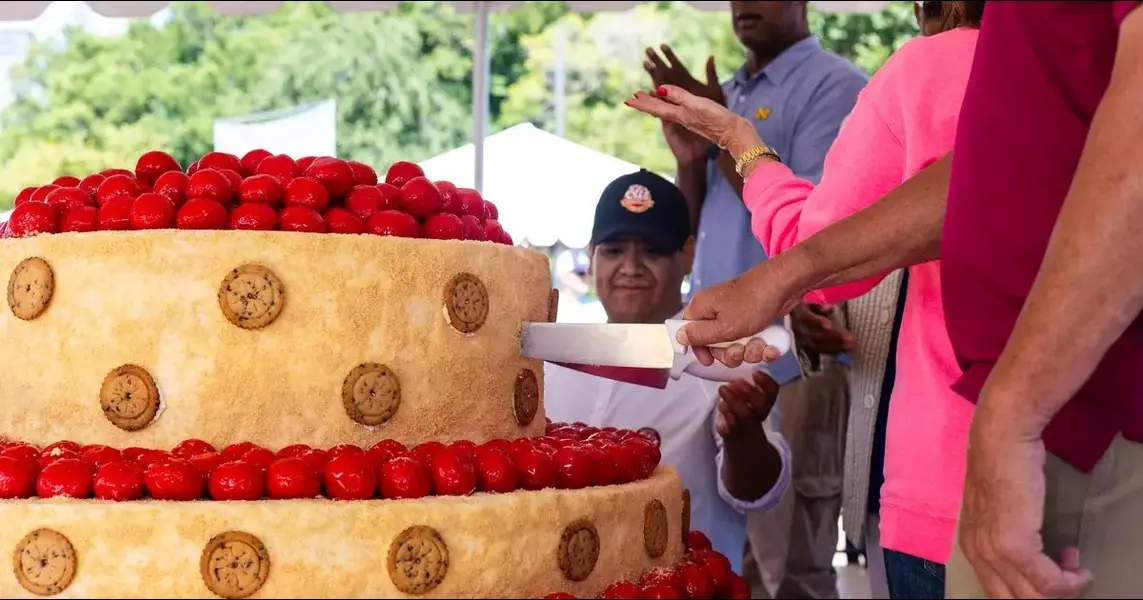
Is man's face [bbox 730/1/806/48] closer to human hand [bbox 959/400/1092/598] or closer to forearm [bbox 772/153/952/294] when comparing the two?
forearm [bbox 772/153/952/294]

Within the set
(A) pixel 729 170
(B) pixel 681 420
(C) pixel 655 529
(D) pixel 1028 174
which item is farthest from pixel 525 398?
(A) pixel 729 170

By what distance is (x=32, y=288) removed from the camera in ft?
7.28

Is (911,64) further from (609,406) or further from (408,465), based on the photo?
(609,406)

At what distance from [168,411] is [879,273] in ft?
3.86

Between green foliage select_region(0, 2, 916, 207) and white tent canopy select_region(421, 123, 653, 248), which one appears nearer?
white tent canopy select_region(421, 123, 653, 248)

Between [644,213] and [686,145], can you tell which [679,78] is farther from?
[644,213]

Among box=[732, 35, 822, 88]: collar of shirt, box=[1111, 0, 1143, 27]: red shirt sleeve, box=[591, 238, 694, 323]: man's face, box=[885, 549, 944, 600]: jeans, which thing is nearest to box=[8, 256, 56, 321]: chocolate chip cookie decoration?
box=[885, 549, 944, 600]: jeans

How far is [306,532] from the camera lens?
1862mm

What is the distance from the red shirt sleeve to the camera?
119 cm

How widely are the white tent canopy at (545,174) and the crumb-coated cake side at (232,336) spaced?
5.65 m

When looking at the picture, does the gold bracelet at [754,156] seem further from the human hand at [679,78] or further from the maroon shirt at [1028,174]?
the human hand at [679,78]

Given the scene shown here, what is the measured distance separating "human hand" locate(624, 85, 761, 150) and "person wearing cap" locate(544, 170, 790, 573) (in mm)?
1134

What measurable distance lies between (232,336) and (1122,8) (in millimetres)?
1451

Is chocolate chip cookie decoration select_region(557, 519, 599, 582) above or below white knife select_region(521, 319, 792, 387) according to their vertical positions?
below
